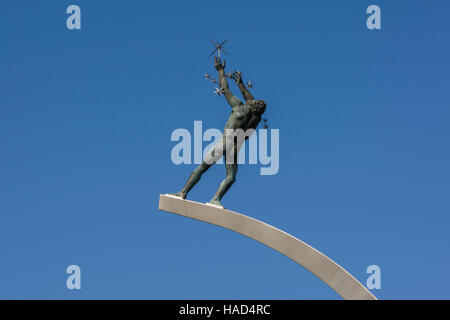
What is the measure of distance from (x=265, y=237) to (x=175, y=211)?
106 inches

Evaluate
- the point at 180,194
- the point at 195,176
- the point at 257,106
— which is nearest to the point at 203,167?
the point at 195,176

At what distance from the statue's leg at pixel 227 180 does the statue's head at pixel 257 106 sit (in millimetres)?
1179

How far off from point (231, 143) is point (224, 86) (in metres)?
1.65

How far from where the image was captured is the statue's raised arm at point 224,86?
2431 cm

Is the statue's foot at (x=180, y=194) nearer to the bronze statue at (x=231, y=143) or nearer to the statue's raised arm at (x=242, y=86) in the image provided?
the bronze statue at (x=231, y=143)

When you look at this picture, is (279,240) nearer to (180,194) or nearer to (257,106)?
(180,194)

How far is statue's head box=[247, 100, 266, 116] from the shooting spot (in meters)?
24.1

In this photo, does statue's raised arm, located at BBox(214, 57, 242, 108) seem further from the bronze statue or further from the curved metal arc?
the curved metal arc

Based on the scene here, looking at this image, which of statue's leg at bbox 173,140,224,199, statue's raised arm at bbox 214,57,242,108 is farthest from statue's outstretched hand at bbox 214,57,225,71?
statue's leg at bbox 173,140,224,199

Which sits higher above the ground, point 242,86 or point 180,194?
point 242,86

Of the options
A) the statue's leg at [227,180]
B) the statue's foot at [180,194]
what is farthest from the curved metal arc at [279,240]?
the statue's leg at [227,180]

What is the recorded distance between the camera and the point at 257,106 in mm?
24141
